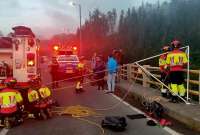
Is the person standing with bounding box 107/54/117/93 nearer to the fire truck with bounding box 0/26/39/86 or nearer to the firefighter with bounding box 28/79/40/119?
the fire truck with bounding box 0/26/39/86

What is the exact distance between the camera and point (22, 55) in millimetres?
12453

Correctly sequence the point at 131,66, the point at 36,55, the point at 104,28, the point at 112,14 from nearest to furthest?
1. the point at 36,55
2. the point at 131,66
3. the point at 104,28
4. the point at 112,14

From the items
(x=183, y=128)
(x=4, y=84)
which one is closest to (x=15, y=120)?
(x=4, y=84)

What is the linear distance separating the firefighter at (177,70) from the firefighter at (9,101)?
474 centimetres

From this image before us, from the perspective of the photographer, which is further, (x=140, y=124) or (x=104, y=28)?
(x=104, y=28)

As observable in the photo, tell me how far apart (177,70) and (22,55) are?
486 centimetres

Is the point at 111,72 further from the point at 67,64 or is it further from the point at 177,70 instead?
the point at 67,64

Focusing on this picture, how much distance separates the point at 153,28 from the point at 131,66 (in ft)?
209

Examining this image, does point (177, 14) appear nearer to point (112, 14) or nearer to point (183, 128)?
point (112, 14)

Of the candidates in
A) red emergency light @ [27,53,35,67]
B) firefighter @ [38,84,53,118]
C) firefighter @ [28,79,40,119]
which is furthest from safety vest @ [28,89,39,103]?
red emergency light @ [27,53,35,67]

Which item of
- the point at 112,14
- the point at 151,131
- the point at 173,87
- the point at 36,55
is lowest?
the point at 151,131

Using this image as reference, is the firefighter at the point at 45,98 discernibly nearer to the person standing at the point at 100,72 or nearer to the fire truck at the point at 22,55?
the fire truck at the point at 22,55

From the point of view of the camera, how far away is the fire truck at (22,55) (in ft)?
40.2

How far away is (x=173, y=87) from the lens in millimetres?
12273
